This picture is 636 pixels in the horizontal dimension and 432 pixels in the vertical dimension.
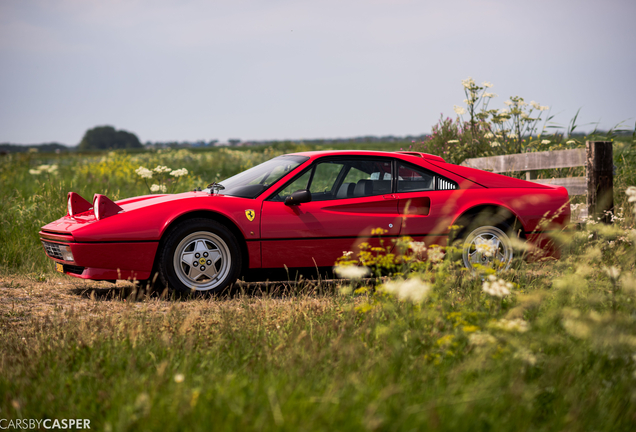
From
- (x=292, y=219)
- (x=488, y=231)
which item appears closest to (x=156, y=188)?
(x=292, y=219)

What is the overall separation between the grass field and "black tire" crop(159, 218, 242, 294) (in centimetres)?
49

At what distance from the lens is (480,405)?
227 cm

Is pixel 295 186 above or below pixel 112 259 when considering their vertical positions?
above

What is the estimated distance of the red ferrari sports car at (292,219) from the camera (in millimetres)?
4777

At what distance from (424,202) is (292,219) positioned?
135cm

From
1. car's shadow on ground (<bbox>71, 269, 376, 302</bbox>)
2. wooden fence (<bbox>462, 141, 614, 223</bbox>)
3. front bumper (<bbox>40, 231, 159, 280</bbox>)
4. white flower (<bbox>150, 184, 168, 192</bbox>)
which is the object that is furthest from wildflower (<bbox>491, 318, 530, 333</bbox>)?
white flower (<bbox>150, 184, 168, 192</bbox>)

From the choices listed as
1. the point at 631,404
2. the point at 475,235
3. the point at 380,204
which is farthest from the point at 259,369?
the point at 475,235

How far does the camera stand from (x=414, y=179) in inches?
213

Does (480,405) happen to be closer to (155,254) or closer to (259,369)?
(259,369)

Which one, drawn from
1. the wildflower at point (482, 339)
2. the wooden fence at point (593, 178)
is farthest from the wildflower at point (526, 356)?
the wooden fence at point (593, 178)

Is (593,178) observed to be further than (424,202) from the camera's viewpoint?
Yes

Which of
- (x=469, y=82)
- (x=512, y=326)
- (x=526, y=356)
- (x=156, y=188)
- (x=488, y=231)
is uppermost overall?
(x=469, y=82)

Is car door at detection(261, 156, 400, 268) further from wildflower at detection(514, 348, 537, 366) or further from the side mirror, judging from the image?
wildflower at detection(514, 348, 537, 366)

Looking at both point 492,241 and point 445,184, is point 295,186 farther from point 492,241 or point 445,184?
point 492,241
